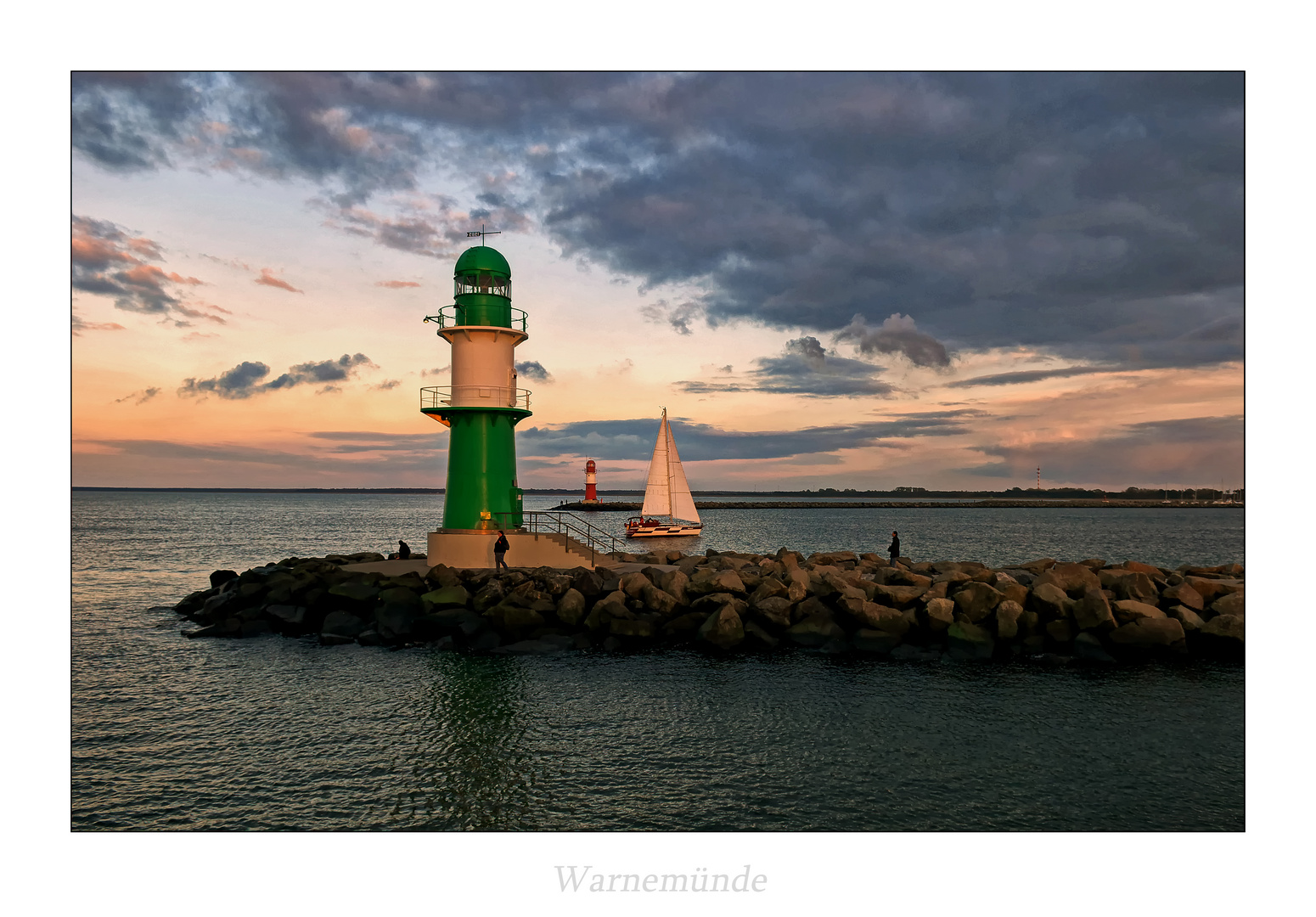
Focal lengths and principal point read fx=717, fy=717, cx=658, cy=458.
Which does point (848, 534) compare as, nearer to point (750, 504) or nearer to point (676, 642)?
point (676, 642)

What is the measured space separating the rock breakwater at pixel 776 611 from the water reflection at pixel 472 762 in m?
3.45

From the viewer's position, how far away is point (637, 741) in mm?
10953

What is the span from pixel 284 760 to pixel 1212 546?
71552 millimetres

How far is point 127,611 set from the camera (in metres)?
24.1

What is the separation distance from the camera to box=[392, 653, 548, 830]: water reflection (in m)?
8.63

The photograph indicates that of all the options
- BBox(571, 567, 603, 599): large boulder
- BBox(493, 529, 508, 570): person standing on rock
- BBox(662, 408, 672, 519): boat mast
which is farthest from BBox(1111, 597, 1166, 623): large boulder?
BBox(662, 408, 672, 519): boat mast

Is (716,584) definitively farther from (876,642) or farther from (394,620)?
(394,620)

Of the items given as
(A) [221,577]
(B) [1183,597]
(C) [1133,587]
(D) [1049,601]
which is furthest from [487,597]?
(B) [1183,597]

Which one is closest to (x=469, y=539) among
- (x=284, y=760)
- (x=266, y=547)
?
(x=284, y=760)

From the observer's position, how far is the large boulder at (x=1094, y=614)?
16.2 metres

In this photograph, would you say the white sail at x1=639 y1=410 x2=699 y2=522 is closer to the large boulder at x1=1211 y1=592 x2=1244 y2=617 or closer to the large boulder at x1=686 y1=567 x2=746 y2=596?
the large boulder at x1=686 y1=567 x2=746 y2=596

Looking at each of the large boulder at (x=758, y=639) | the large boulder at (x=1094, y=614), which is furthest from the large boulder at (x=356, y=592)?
the large boulder at (x=1094, y=614)

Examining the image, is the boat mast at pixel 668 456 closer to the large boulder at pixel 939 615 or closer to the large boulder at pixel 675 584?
the large boulder at pixel 675 584

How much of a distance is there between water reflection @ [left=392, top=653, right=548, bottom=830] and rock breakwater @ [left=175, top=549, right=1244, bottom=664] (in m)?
3.45
